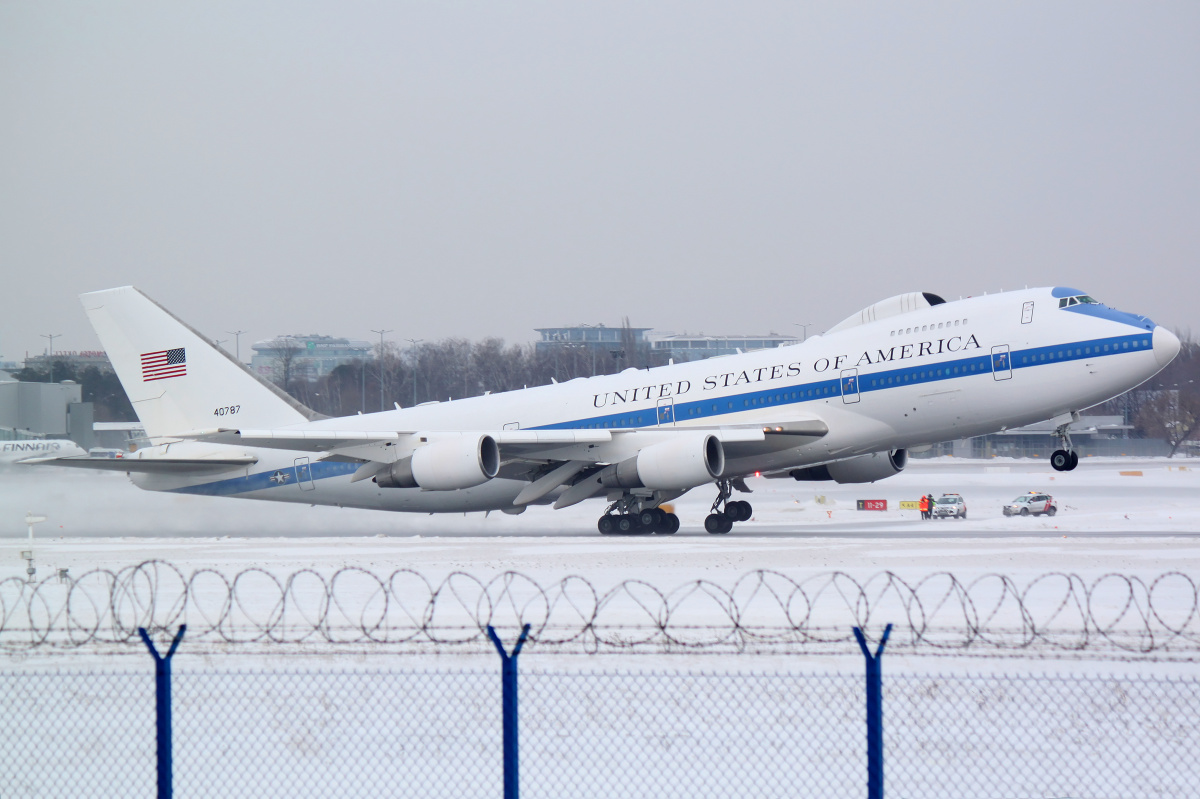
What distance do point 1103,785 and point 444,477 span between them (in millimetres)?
22279

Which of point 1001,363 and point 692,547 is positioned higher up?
point 1001,363

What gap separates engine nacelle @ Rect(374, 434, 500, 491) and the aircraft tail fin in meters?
8.44

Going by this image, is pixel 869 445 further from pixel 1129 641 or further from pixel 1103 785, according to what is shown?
pixel 1103 785

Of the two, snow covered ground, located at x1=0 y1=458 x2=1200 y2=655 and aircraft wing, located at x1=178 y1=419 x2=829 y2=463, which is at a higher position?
aircraft wing, located at x1=178 y1=419 x2=829 y2=463

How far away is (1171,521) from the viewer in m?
35.3

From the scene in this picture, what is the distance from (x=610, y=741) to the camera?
366 inches

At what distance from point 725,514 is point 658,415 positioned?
3733mm

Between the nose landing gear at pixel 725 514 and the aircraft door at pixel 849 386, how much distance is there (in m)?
4.60

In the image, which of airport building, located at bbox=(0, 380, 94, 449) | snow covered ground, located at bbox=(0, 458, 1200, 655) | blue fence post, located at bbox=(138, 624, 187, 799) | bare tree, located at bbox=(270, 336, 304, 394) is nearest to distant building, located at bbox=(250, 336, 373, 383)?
bare tree, located at bbox=(270, 336, 304, 394)

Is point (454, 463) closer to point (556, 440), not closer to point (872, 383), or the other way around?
point (556, 440)

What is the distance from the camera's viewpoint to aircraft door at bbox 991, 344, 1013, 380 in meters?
27.4

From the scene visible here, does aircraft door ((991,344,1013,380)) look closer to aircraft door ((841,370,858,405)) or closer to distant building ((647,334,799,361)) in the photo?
aircraft door ((841,370,858,405))

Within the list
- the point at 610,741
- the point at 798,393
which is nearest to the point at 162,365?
the point at 798,393

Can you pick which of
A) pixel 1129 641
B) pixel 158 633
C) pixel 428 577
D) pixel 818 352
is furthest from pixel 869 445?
pixel 158 633
